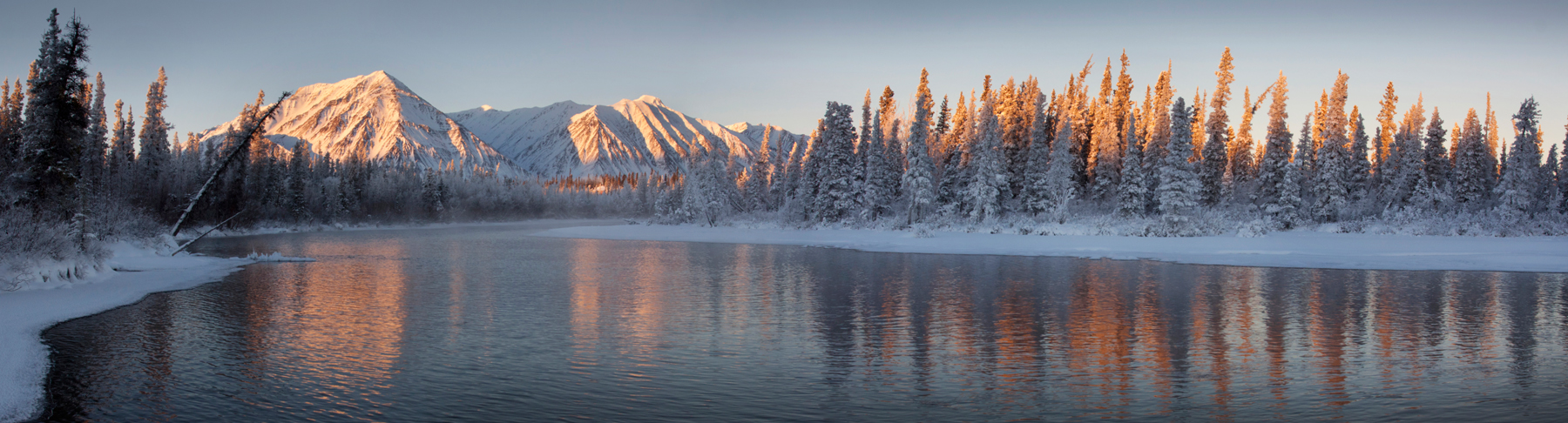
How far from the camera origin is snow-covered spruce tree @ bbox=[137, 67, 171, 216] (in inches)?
2884

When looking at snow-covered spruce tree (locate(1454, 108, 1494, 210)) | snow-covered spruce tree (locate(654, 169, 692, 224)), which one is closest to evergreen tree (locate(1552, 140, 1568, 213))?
snow-covered spruce tree (locate(1454, 108, 1494, 210))

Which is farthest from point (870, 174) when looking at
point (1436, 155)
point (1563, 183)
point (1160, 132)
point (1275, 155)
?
point (1563, 183)

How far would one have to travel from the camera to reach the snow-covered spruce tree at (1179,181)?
4703cm

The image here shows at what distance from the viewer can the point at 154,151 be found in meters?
77.1

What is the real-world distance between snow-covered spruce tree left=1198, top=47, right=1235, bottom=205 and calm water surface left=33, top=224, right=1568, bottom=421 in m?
36.0

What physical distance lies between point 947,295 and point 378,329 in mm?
14167

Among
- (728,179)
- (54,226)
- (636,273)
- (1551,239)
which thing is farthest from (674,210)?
(1551,239)

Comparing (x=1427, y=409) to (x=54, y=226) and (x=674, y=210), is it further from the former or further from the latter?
(x=674, y=210)

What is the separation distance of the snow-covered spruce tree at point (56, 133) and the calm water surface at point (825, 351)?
27.2 feet

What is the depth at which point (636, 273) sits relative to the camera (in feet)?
97.3

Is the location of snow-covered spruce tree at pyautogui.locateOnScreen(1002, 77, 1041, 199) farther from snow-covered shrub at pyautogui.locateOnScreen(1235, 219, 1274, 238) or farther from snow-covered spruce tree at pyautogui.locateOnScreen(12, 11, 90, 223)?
snow-covered spruce tree at pyautogui.locateOnScreen(12, 11, 90, 223)

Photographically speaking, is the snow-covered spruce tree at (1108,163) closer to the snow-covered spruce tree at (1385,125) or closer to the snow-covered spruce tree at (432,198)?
the snow-covered spruce tree at (1385,125)

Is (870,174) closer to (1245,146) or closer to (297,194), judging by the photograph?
(1245,146)

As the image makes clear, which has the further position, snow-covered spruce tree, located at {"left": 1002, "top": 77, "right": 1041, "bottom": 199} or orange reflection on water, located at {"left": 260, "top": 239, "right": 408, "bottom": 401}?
snow-covered spruce tree, located at {"left": 1002, "top": 77, "right": 1041, "bottom": 199}
